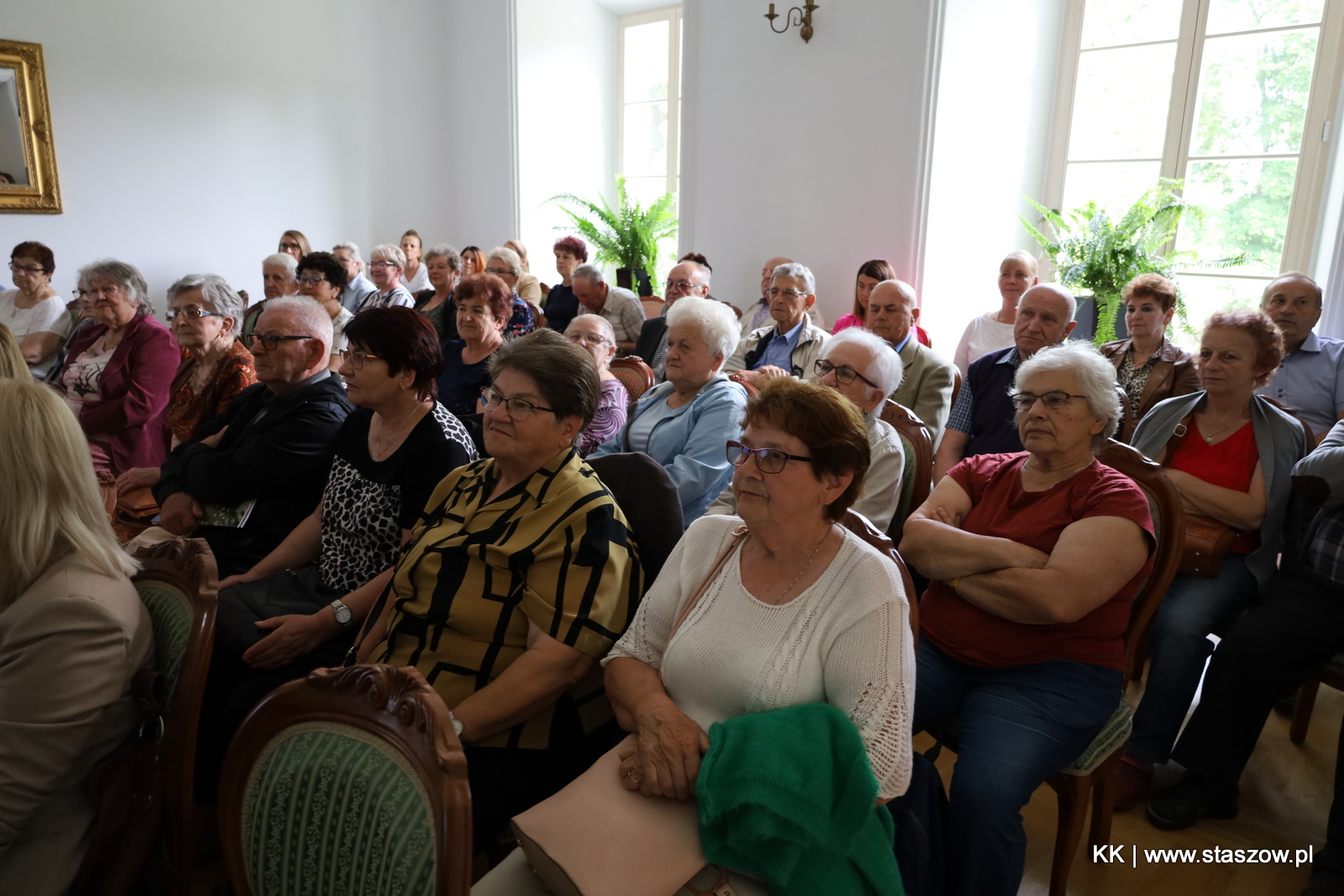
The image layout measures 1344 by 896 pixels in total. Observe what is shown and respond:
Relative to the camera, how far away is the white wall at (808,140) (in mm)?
4836

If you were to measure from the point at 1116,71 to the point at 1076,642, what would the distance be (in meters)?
4.38

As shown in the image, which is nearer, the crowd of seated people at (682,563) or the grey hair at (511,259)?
the crowd of seated people at (682,563)

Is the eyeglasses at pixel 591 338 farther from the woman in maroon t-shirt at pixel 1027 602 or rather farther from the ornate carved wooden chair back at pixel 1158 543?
the ornate carved wooden chair back at pixel 1158 543

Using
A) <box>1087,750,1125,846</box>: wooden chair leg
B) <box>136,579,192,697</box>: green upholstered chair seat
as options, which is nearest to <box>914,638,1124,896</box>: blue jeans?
<box>1087,750,1125,846</box>: wooden chair leg

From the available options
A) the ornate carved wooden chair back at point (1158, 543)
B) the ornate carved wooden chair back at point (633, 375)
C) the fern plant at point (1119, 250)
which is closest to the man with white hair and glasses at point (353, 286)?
the ornate carved wooden chair back at point (633, 375)

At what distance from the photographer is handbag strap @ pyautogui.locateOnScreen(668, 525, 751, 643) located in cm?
147

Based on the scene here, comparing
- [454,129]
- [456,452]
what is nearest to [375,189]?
[454,129]

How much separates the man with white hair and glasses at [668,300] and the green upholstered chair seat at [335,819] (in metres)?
3.51

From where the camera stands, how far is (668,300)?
5168mm

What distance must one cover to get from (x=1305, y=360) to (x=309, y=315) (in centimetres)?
371

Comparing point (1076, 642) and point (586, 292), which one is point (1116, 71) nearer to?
point (586, 292)

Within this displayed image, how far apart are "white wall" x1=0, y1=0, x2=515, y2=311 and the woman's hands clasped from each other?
276 inches

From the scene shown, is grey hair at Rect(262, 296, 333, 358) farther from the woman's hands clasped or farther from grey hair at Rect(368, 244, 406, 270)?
grey hair at Rect(368, 244, 406, 270)

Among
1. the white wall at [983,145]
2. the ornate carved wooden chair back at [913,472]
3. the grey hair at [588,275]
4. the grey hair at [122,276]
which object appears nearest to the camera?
the ornate carved wooden chair back at [913,472]
